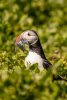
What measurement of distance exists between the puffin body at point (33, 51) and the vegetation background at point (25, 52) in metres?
0.15

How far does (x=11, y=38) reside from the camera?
12.0 m

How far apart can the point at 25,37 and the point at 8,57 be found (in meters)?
0.41

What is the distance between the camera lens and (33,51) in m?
9.15

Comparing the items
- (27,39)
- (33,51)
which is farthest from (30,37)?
(33,51)

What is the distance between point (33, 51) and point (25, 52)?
0.54 m

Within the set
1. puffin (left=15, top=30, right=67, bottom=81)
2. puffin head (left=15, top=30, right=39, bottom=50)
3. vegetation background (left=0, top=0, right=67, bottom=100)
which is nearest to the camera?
vegetation background (left=0, top=0, right=67, bottom=100)

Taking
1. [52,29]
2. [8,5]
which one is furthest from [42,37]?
[8,5]

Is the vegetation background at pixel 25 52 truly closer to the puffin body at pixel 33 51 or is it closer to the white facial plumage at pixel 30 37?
the puffin body at pixel 33 51

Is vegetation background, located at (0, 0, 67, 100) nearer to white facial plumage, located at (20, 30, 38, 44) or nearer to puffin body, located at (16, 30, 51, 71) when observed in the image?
puffin body, located at (16, 30, 51, 71)

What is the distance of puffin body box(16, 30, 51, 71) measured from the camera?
28.7ft

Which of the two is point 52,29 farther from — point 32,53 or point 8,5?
point 32,53

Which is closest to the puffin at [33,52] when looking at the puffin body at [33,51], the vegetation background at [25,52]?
the puffin body at [33,51]

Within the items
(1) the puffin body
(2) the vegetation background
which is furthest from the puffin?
(2) the vegetation background

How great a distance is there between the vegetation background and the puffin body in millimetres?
149
